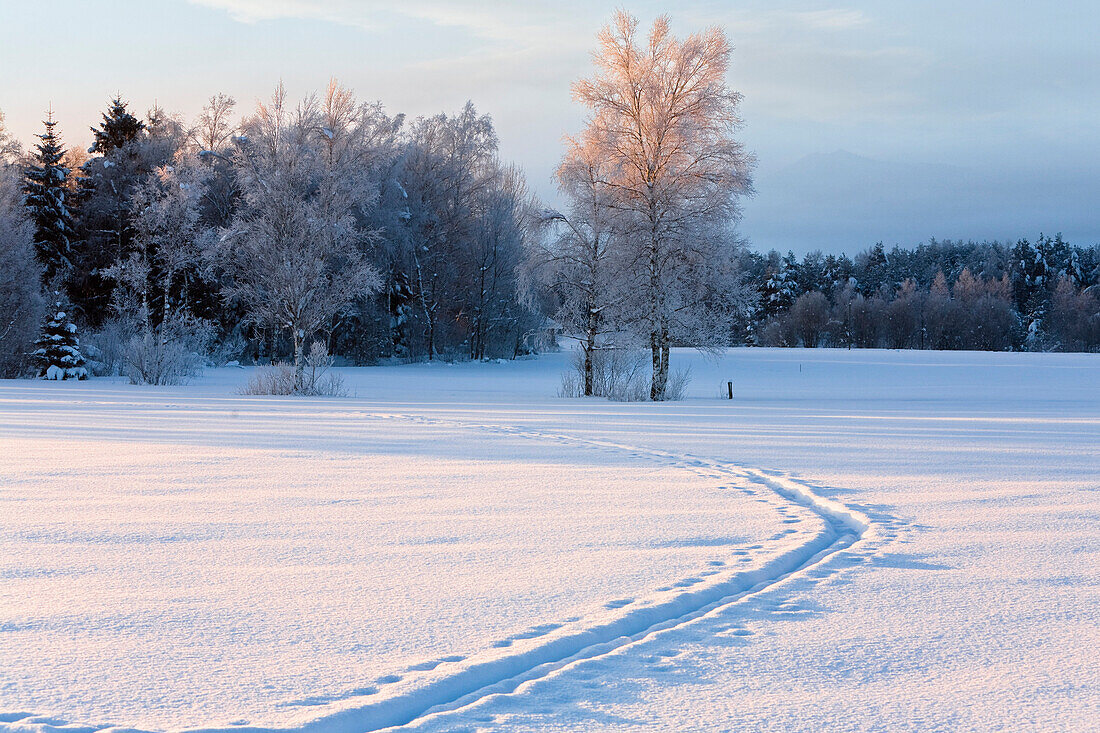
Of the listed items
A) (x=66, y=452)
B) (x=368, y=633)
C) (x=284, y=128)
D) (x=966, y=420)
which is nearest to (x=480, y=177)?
(x=284, y=128)

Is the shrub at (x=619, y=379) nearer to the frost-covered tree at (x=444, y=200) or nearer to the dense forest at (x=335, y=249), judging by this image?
the dense forest at (x=335, y=249)

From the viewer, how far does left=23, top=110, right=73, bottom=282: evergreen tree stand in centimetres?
4509

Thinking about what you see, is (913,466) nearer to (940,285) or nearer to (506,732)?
(506,732)

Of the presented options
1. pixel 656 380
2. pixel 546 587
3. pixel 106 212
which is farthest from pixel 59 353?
pixel 546 587

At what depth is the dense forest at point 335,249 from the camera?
24.8 meters

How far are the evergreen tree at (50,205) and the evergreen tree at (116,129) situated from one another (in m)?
2.06

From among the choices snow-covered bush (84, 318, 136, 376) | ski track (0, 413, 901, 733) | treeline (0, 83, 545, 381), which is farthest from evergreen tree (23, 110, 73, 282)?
ski track (0, 413, 901, 733)

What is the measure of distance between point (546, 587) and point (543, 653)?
3.73 ft

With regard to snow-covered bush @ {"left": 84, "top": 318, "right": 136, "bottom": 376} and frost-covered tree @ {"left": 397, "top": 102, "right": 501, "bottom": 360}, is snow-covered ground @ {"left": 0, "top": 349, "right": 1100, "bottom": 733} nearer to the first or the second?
snow-covered bush @ {"left": 84, "top": 318, "right": 136, "bottom": 376}

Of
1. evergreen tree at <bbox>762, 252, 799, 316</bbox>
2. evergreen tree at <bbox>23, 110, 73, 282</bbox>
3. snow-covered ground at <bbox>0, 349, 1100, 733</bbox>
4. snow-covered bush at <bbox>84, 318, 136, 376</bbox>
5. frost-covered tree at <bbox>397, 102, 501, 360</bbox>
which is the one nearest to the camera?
snow-covered ground at <bbox>0, 349, 1100, 733</bbox>

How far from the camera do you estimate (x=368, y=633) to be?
4160 millimetres

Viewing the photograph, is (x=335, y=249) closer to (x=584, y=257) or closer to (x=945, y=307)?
(x=584, y=257)

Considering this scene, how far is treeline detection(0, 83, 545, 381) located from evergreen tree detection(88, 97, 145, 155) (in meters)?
0.10

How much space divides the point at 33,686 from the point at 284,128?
3399cm
